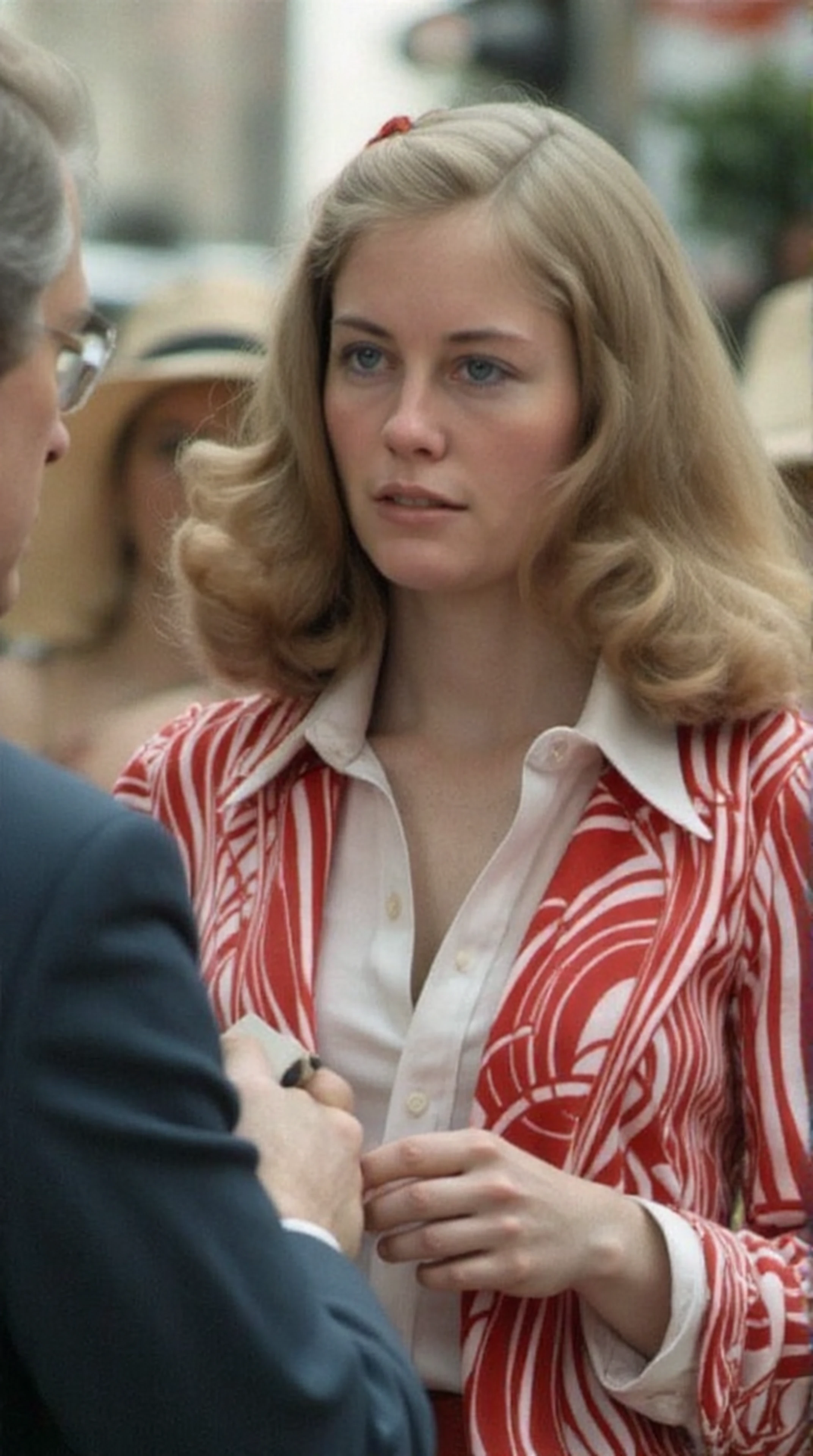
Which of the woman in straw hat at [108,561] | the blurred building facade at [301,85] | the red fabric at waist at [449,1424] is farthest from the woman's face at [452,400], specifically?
the blurred building facade at [301,85]

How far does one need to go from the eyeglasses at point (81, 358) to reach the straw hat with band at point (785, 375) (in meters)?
2.04

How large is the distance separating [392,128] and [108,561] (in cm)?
244

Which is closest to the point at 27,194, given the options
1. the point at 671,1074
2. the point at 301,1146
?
the point at 301,1146

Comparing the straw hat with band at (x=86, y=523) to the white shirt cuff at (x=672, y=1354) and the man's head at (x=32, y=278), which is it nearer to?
the white shirt cuff at (x=672, y=1354)

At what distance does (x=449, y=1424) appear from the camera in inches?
98.3

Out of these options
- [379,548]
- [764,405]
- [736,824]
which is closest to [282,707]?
[379,548]

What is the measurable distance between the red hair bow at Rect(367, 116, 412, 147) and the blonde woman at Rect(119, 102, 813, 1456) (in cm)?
1

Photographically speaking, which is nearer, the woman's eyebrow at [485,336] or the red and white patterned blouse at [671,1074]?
the red and white patterned blouse at [671,1074]

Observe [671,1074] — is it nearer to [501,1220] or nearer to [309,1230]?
[501,1220]

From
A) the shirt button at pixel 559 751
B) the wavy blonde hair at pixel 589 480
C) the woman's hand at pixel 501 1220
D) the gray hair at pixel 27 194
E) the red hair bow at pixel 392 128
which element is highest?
the gray hair at pixel 27 194

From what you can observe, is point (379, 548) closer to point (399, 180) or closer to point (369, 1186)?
point (399, 180)

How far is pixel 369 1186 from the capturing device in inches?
94.1

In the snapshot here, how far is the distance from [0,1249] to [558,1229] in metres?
0.70

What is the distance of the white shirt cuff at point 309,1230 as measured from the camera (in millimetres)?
2057
